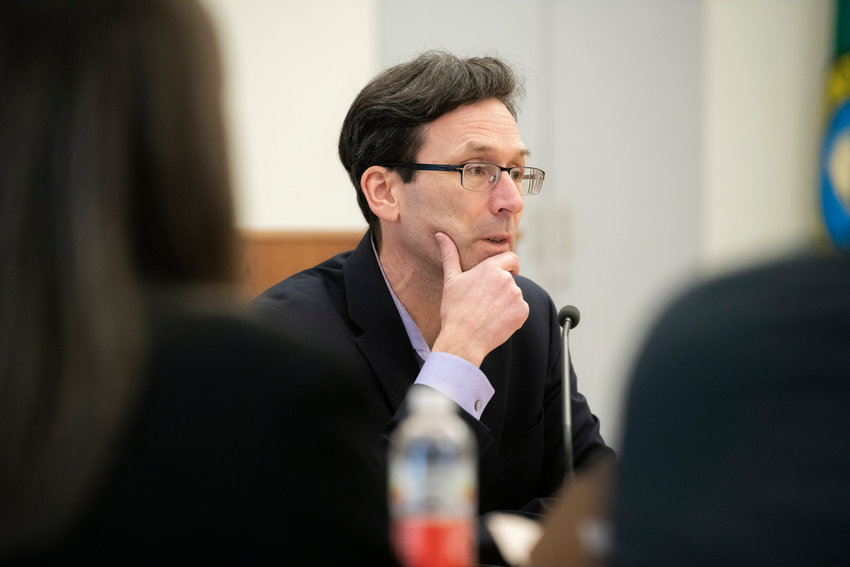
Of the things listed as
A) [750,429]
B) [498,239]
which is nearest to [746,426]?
[750,429]

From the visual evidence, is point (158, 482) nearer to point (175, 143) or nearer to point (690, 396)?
point (175, 143)

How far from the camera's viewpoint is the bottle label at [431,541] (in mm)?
821

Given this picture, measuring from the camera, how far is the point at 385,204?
1820mm

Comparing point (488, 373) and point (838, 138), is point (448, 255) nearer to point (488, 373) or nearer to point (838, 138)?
point (488, 373)

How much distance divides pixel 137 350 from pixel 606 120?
3.75m

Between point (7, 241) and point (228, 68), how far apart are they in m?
0.26

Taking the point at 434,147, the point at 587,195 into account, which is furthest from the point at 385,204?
the point at 587,195

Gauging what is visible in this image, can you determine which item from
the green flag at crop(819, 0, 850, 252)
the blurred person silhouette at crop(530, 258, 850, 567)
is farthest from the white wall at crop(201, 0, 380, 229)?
the blurred person silhouette at crop(530, 258, 850, 567)

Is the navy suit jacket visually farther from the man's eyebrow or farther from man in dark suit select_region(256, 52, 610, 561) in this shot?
the man's eyebrow

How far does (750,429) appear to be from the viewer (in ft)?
2.08

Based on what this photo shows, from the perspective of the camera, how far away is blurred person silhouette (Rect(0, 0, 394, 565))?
2.18ft

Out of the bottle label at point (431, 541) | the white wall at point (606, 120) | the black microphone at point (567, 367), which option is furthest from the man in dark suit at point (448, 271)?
the white wall at point (606, 120)

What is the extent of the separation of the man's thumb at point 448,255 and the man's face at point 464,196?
0.04 feet

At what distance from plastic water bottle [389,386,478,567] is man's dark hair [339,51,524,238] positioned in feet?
2.75
